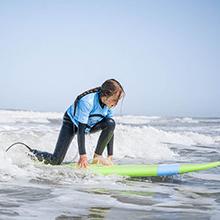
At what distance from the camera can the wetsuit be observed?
507 cm

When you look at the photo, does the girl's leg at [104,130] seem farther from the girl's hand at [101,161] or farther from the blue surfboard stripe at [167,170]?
the blue surfboard stripe at [167,170]

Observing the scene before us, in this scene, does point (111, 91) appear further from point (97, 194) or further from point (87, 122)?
point (97, 194)

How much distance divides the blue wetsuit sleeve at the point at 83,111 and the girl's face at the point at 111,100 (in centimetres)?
20

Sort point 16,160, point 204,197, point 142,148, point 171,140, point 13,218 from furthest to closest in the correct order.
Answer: point 171,140, point 142,148, point 16,160, point 204,197, point 13,218

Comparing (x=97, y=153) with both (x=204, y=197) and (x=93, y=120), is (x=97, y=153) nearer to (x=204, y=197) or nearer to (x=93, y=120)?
(x=93, y=120)

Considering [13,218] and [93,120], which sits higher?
[93,120]

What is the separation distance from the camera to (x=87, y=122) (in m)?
5.23

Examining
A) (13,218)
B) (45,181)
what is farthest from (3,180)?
(13,218)

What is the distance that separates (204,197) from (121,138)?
6811 millimetres

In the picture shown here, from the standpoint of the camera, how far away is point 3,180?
4.36 m

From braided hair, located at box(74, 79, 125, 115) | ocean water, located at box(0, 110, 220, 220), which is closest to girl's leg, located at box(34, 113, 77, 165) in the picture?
ocean water, located at box(0, 110, 220, 220)

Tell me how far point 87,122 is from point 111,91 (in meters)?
0.58

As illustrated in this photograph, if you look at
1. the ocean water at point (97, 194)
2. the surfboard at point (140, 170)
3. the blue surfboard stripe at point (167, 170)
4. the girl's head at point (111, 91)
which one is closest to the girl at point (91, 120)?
the girl's head at point (111, 91)

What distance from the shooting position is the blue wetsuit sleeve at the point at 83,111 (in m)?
5.02
